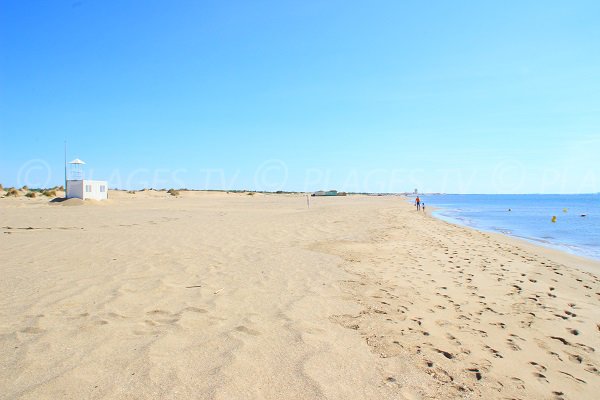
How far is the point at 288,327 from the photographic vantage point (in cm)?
423

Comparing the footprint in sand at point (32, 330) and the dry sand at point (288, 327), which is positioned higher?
the footprint in sand at point (32, 330)

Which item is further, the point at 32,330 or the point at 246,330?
the point at 246,330

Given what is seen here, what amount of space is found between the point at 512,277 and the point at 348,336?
5172 mm

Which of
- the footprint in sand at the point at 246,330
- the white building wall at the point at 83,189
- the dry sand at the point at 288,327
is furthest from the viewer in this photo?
the white building wall at the point at 83,189

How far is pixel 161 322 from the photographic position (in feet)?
14.0

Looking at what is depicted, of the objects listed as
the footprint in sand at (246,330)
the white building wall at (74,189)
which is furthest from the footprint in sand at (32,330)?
the white building wall at (74,189)

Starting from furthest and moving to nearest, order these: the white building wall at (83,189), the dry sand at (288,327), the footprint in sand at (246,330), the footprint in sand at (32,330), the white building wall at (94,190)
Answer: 1. the white building wall at (94,190)
2. the white building wall at (83,189)
3. the footprint in sand at (246,330)
4. the footprint in sand at (32,330)
5. the dry sand at (288,327)

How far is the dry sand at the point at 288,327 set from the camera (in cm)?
303

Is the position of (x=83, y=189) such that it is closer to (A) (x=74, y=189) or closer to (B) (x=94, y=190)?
(A) (x=74, y=189)

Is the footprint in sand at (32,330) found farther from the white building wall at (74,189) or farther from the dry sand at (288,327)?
the white building wall at (74,189)

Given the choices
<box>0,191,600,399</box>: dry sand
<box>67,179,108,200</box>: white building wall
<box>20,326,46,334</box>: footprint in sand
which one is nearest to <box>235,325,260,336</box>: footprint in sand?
<box>0,191,600,399</box>: dry sand

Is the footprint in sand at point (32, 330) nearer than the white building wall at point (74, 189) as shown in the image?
Yes

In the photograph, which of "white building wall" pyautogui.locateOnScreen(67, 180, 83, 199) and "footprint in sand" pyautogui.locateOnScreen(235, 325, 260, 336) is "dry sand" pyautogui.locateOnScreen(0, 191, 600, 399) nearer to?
"footprint in sand" pyautogui.locateOnScreen(235, 325, 260, 336)

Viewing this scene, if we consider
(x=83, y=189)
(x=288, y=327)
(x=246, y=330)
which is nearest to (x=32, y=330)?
(x=246, y=330)
